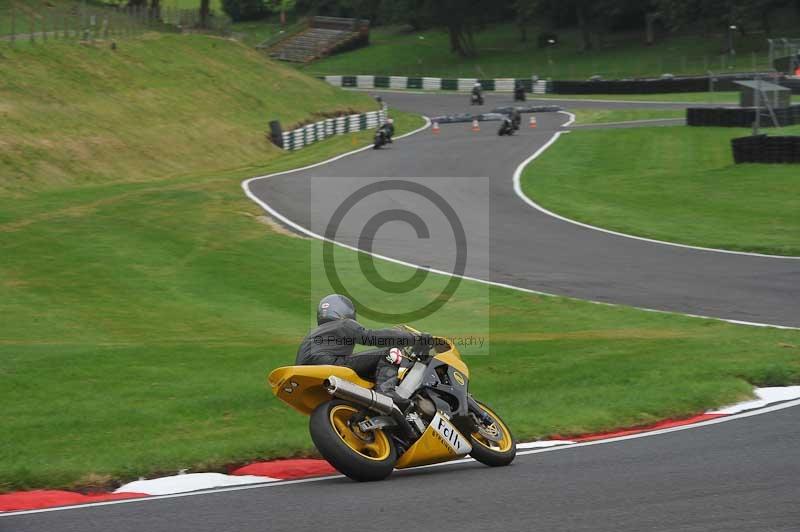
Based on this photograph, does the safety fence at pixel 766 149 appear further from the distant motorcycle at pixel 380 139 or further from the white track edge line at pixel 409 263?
the distant motorcycle at pixel 380 139

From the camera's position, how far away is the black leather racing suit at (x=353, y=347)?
8367 millimetres

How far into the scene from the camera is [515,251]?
76.3 ft

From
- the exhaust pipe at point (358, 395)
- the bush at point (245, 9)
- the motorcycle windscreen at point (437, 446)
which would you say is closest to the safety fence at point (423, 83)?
the bush at point (245, 9)

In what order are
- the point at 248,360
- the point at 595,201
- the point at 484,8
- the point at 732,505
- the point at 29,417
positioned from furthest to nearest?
the point at 484,8, the point at 595,201, the point at 248,360, the point at 29,417, the point at 732,505

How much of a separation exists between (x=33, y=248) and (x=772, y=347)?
1495 centimetres

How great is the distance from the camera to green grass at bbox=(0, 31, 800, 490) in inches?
384

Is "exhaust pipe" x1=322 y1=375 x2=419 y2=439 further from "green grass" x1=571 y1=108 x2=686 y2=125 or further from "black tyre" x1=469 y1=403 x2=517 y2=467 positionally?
→ "green grass" x1=571 y1=108 x2=686 y2=125

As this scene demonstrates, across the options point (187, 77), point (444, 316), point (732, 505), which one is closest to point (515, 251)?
point (444, 316)

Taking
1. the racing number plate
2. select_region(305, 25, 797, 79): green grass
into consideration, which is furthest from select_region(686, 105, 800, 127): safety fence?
the racing number plate

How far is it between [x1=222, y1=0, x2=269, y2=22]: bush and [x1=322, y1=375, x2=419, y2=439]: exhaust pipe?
395 feet

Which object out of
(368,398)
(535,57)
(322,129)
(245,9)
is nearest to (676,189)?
(322,129)

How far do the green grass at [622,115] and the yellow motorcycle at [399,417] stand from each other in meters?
44.7

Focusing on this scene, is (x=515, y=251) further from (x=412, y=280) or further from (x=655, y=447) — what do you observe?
(x=655, y=447)

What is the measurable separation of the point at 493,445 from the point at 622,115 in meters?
47.4
